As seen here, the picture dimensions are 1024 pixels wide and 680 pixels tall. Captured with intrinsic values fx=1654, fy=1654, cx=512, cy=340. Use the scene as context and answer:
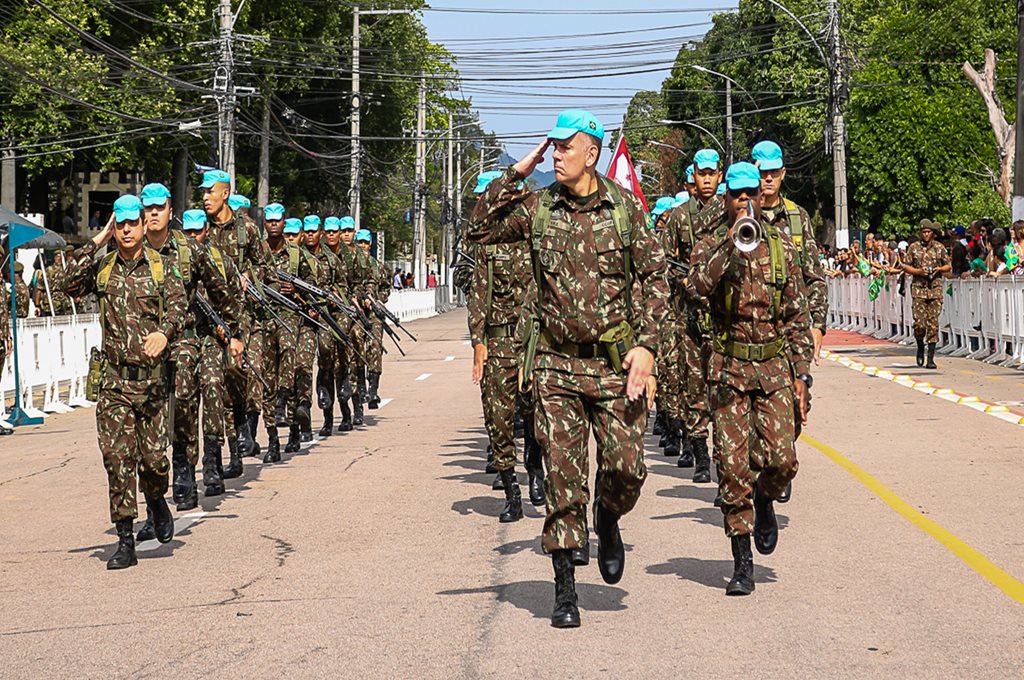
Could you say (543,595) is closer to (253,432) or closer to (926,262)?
(253,432)

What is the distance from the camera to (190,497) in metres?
11.2

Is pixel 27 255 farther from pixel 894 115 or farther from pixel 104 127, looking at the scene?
pixel 894 115

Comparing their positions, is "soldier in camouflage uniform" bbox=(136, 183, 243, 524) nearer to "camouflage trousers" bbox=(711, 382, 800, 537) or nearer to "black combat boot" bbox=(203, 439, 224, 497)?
"black combat boot" bbox=(203, 439, 224, 497)

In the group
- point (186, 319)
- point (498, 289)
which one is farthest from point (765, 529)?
point (186, 319)

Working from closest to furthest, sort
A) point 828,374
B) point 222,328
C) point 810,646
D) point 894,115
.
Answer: point 810,646
point 222,328
point 828,374
point 894,115

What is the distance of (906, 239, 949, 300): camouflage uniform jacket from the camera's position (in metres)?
22.4

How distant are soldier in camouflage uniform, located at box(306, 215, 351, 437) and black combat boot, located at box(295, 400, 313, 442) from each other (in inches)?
19.2

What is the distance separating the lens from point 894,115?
57.7 metres

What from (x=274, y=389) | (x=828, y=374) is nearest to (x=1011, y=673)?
(x=274, y=389)

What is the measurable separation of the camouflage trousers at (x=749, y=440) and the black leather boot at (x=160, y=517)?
3385mm

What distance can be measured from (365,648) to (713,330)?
8.05 ft

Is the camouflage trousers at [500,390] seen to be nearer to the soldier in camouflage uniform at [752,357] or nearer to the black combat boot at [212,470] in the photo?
the black combat boot at [212,470]

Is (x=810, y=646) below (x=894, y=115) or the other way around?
below

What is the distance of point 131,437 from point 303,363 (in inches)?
218
